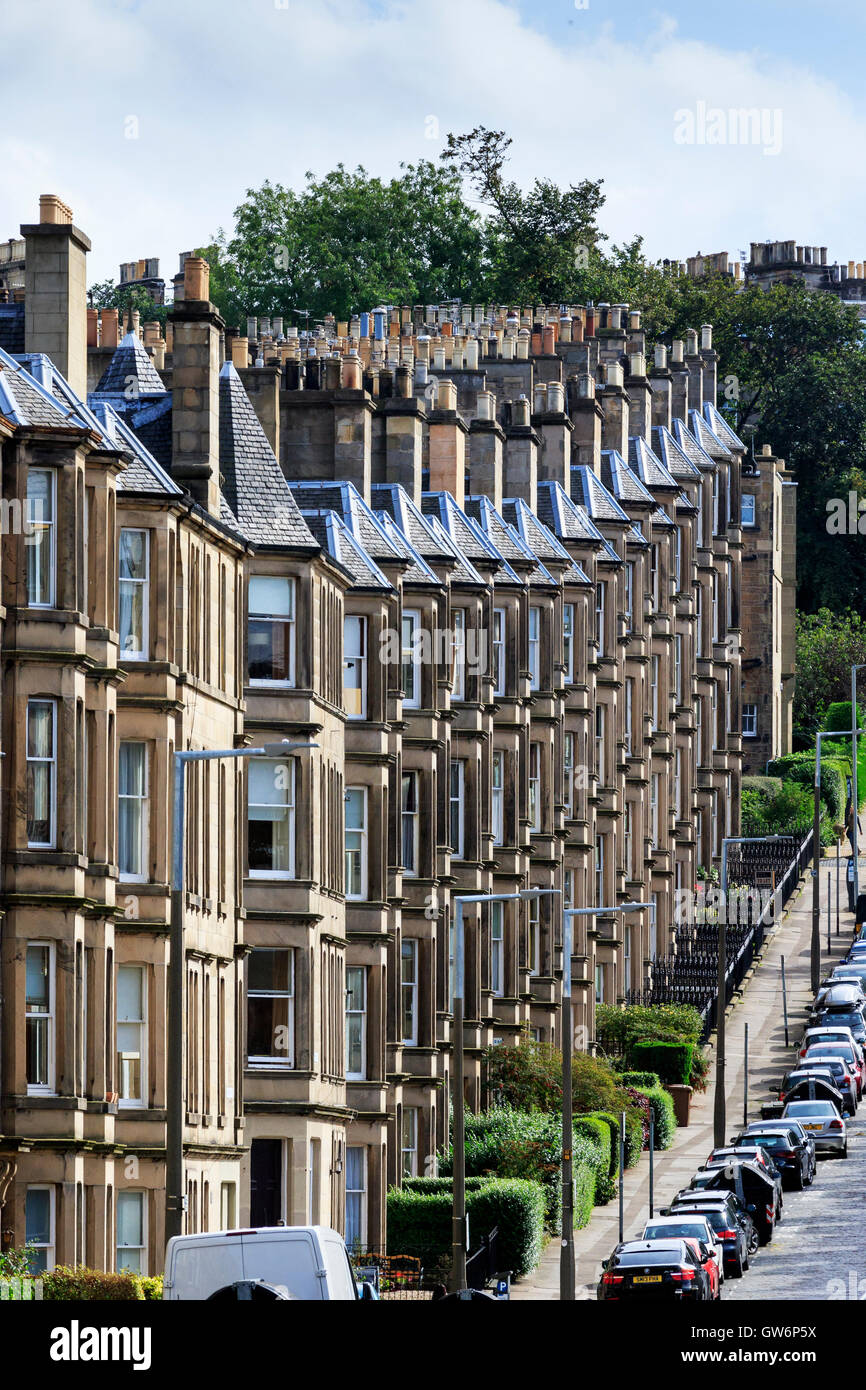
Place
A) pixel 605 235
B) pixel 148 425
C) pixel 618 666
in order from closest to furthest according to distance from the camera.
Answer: pixel 148 425 → pixel 618 666 → pixel 605 235

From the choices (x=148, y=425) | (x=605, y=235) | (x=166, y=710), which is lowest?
(x=166, y=710)

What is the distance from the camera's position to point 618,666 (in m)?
96.6

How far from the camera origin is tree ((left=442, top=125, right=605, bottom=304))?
142 m

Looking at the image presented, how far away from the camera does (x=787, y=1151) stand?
65.6 meters

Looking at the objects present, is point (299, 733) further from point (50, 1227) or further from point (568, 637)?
point (568, 637)

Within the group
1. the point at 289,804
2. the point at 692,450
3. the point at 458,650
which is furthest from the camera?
the point at 692,450

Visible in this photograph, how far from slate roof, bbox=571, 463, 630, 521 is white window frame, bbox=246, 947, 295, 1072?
41.8 meters

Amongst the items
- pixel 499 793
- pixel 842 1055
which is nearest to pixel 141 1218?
pixel 499 793

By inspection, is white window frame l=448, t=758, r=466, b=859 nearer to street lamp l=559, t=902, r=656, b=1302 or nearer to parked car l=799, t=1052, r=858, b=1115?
parked car l=799, t=1052, r=858, b=1115

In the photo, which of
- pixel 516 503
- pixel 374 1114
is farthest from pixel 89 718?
pixel 516 503

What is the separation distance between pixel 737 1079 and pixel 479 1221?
89.8ft

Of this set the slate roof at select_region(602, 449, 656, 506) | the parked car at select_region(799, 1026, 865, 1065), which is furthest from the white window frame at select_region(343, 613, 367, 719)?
the slate roof at select_region(602, 449, 656, 506)
